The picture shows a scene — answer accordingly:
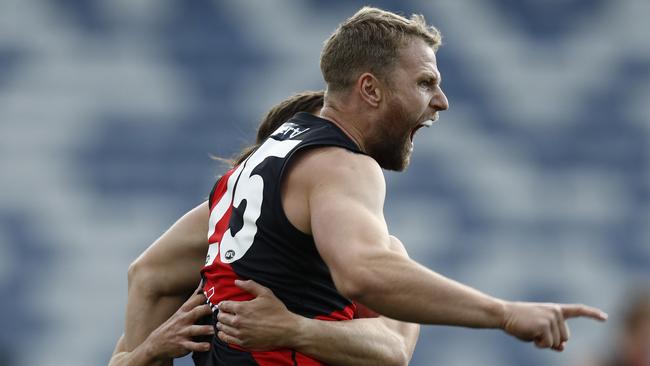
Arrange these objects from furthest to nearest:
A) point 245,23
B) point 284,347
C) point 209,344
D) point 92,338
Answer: point 245,23
point 92,338
point 209,344
point 284,347

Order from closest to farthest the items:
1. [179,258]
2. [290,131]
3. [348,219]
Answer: [348,219]
[290,131]
[179,258]

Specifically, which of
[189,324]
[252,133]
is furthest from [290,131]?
[252,133]

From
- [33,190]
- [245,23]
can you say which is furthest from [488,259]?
[33,190]

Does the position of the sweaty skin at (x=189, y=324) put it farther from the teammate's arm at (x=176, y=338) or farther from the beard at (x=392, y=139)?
the beard at (x=392, y=139)

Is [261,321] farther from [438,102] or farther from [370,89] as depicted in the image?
[438,102]

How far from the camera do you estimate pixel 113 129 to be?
12359 mm

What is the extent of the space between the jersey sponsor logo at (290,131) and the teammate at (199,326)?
1.70 ft

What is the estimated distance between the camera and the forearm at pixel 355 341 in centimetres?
403

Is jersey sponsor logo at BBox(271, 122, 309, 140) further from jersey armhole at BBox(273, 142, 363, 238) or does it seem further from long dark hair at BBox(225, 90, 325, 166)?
long dark hair at BBox(225, 90, 325, 166)

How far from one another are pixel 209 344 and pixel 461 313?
1267 millimetres

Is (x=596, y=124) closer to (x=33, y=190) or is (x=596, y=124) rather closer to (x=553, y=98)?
(x=553, y=98)

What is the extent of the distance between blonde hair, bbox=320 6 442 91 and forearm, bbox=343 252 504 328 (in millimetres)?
1051

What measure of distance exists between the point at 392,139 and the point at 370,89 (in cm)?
21

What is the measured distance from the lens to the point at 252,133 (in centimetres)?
1195
